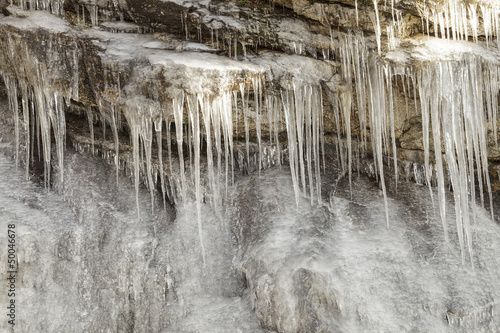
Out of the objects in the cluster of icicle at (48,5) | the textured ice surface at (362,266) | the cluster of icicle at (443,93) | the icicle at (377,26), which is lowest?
the textured ice surface at (362,266)

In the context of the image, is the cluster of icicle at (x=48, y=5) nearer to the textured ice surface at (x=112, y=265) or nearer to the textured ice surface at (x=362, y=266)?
the textured ice surface at (x=112, y=265)

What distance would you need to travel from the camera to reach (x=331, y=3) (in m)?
6.74

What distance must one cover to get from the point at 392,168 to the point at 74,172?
5.81 metres

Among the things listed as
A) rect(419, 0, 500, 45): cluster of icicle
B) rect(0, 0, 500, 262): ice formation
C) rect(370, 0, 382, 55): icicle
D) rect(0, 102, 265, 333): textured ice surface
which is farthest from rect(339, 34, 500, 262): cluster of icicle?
rect(0, 102, 265, 333): textured ice surface

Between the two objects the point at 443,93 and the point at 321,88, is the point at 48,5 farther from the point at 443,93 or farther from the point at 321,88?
the point at 443,93

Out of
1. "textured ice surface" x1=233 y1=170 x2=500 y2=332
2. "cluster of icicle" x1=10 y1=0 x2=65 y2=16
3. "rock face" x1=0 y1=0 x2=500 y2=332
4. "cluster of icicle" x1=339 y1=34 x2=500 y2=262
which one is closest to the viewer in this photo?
"textured ice surface" x1=233 y1=170 x2=500 y2=332

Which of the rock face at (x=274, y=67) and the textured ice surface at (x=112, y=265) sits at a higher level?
the rock face at (x=274, y=67)

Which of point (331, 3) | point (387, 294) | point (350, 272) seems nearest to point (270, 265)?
point (350, 272)

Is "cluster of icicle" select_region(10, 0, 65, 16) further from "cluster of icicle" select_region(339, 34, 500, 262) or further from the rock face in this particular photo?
"cluster of icicle" select_region(339, 34, 500, 262)

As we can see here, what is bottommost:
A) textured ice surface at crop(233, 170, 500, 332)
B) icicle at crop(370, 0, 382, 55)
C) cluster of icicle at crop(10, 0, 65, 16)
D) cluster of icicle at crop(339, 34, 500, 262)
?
textured ice surface at crop(233, 170, 500, 332)

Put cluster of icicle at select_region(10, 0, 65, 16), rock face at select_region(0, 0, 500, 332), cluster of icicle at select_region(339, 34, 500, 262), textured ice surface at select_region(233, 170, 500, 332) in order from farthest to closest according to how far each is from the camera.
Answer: cluster of icicle at select_region(10, 0, 65, 16), cluster of icicle at select_region(339, 34, 500, 262), rock face at select_region(0, 0, 500, 332), textured ice surface at select_region(233, 170, 500, 332)

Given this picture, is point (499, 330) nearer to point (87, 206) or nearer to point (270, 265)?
point (270, 265)

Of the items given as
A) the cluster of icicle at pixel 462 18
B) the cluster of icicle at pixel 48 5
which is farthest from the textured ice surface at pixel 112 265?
the cluster of icicle at pixel 462 18

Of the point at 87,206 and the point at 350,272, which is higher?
the point at 87,206
